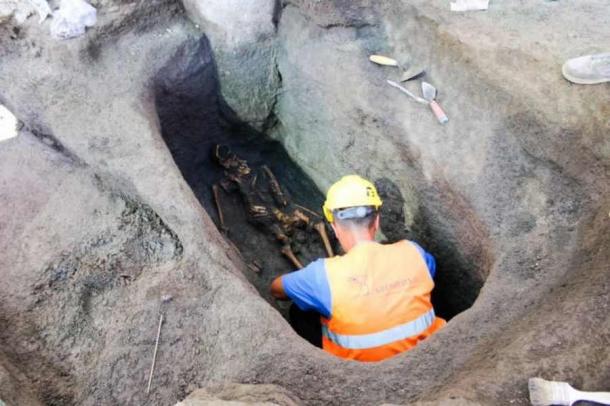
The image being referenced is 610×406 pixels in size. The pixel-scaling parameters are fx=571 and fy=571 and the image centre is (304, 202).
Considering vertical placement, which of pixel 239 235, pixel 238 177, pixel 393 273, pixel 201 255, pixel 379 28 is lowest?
pixel 239 235

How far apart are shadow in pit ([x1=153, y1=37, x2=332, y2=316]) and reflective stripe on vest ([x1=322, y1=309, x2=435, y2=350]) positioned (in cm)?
102

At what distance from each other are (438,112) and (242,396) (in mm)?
2308

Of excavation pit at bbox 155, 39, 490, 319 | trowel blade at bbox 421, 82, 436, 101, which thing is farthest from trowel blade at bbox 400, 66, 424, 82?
excavation pit at bbox 155, 39, 490, 319

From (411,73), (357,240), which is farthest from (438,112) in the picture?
(357,240)

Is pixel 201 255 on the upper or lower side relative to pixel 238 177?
upper

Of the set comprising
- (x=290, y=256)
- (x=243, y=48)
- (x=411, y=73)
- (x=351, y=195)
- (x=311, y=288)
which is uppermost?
(x=243, y=48)

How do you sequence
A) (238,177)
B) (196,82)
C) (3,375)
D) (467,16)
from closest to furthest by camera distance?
(3,375) → (467,16) → (196,82) → (238,177)

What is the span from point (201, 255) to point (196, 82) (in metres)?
1.80

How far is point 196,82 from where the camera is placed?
14.7 feet

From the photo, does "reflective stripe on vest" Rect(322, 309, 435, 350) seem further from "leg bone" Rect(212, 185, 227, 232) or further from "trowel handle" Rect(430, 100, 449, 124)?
"leg bone" Rect(212, 185, 227, 232)

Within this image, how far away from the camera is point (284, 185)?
16.5 ft

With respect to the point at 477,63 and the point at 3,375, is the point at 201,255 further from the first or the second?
the point at 477,63

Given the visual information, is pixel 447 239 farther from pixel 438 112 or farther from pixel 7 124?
pixel 7 124

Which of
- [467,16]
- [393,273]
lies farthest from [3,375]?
[467,16]
